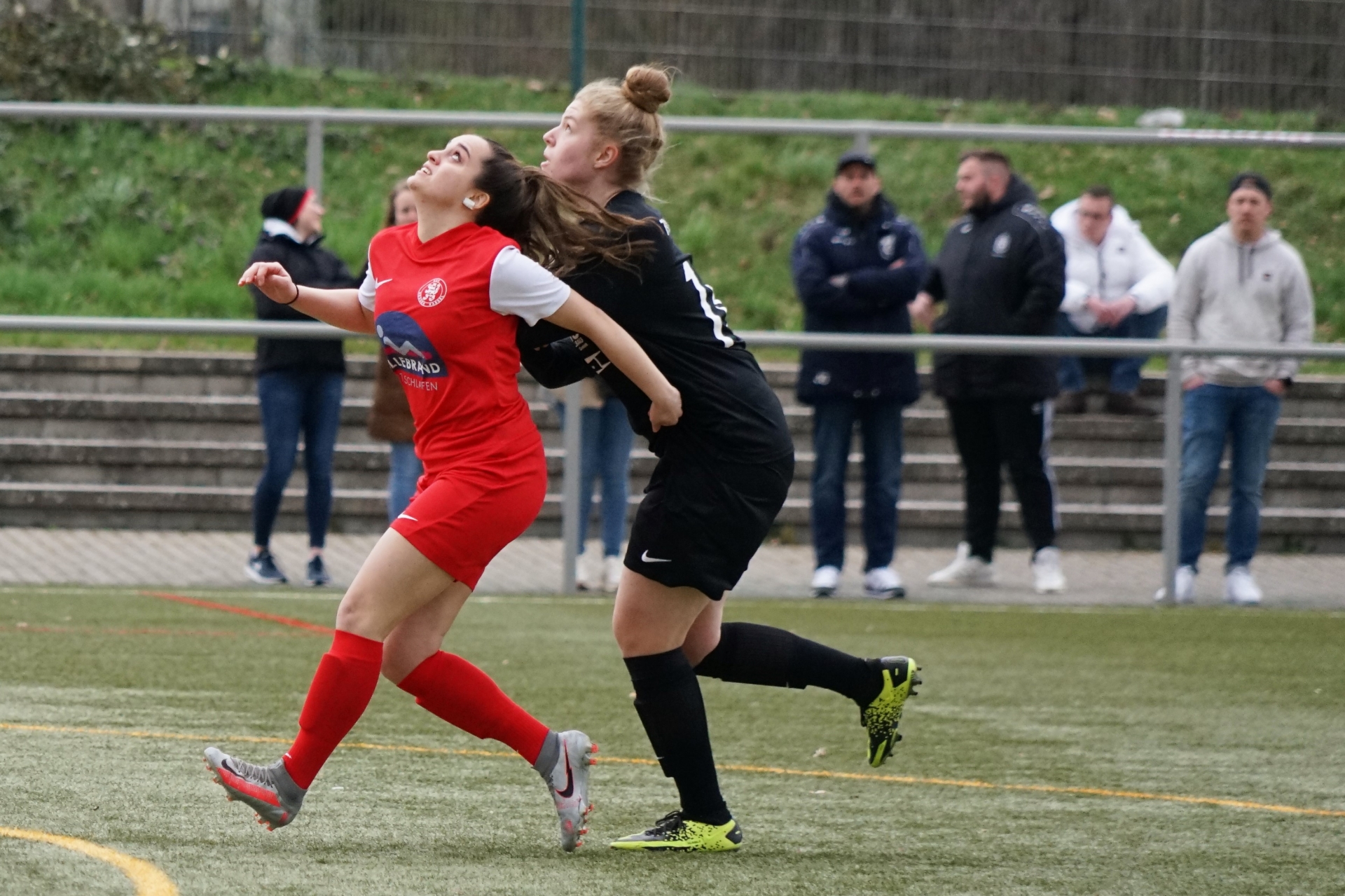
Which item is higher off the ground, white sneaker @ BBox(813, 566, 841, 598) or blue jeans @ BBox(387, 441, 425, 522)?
blue jeans @ BBox(387, 441, 425, 522)

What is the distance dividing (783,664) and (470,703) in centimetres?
77

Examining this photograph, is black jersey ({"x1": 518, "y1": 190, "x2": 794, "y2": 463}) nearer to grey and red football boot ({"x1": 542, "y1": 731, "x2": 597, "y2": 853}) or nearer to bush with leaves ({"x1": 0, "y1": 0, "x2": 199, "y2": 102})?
grey and red football boot ({"x1": 542, "y1": 731, "x2": 597, "y2": 853})

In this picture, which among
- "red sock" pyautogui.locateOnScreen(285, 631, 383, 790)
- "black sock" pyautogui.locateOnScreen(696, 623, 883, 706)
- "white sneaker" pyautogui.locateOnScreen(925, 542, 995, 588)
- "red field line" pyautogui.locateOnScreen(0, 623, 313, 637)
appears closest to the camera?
"red sock" pyautogui.locateOnScreen(285, 631, 383, 790)

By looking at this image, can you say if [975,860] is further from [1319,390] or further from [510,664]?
[1319,390]

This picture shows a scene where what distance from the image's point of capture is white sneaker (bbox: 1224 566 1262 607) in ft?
30.2

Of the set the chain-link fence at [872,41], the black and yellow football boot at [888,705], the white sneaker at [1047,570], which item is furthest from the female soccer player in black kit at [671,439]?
the chain-link fence at [872,41]

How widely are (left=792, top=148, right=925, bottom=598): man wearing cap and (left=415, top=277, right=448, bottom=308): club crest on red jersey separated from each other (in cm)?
524

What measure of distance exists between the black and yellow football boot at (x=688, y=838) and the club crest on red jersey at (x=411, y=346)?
1065mm

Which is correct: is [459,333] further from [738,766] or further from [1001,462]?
[1001,462]

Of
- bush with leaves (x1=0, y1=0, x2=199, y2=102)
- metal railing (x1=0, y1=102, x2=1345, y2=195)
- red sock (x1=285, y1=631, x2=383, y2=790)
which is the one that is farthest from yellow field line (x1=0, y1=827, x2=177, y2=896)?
bush with leaves (x1=0, y1=0, x2=199, y2=102)

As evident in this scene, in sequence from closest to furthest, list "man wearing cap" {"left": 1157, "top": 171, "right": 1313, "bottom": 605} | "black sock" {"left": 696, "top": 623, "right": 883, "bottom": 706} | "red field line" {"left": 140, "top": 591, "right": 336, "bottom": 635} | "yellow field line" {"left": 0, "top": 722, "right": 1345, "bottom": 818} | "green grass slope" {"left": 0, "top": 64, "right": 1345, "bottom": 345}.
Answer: "black sock" {"left": 696, "top": 623, "right": 883, "bottom": 706} → "yellow field line" {"left": 0, "top": 722, "right": 1345, "bottom": 818} → "red field line" {"left": 140, "top": 591, "right": 336, "bottom": 635} → "man wearing cap" {"left": 1157, "top": 171, "right": 1313, "bottom": 605} → "green grass slope" {"left": 0, "top": 64, "right": 1345, "bottom": 345}

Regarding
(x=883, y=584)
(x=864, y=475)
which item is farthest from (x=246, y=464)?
(x=883, y=584)

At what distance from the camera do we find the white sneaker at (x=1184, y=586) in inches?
365

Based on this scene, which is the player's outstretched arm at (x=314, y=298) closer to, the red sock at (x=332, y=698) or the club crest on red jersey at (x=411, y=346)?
the club crest on red jersey at (x=411, y=346)
